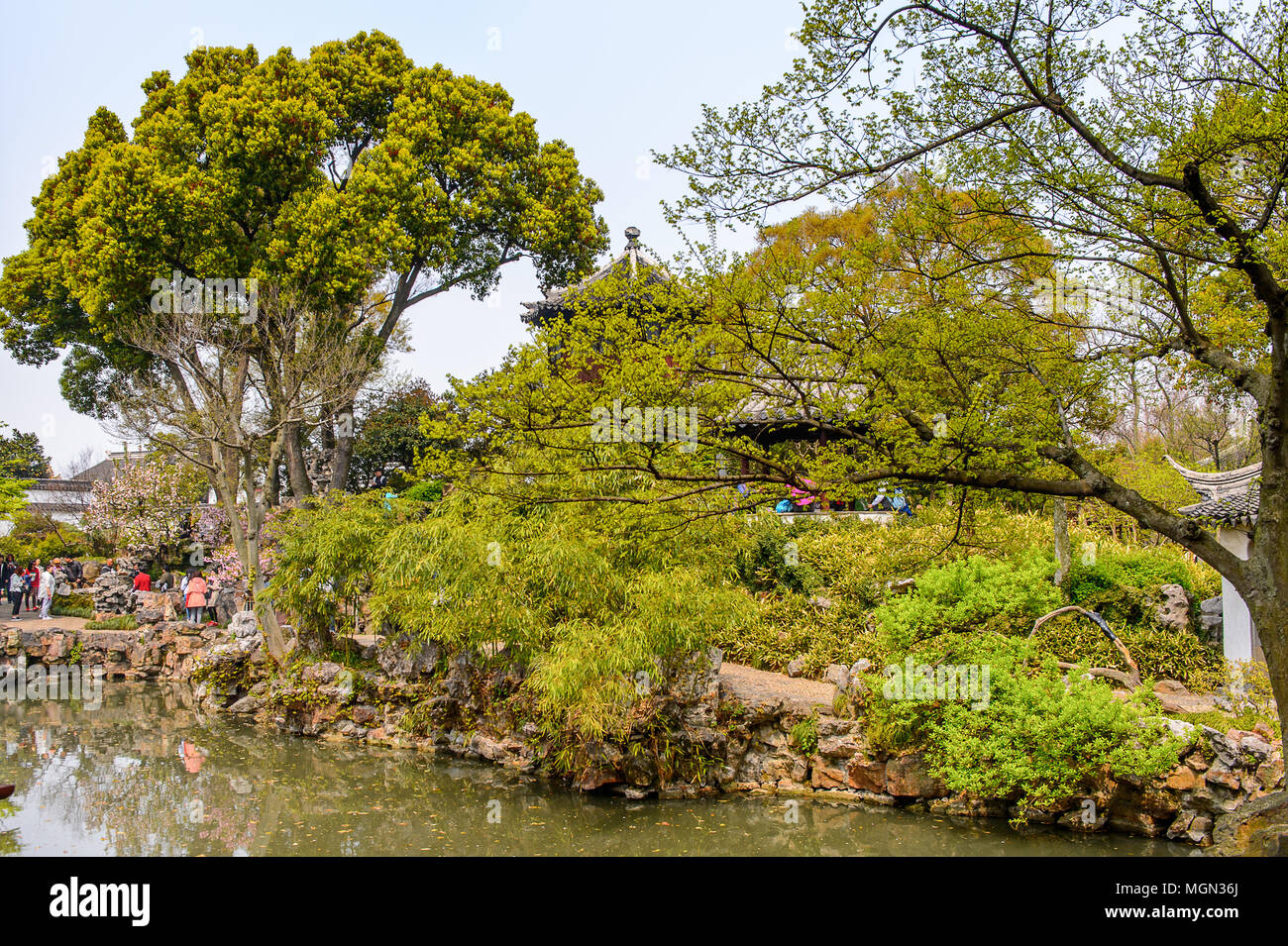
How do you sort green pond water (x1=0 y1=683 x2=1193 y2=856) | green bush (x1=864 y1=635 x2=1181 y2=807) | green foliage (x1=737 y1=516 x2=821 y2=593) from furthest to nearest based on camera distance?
green foliage (x1=737 y1=516 x2=821 y2=593)
green pond water (x1=0 y1=683 x2=1193 y2=856)
green bush (x1=864 y1=635 x2=1181 y2=807)

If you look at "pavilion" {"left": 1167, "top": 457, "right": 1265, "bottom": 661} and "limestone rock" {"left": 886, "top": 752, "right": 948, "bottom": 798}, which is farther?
"pavilion" {"left": 1167, "top": 457, "right": 1265, "bottom": 661}

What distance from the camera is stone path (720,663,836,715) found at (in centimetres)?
911

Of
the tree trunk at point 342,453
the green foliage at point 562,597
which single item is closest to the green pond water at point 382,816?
the green foliage at point 562,597

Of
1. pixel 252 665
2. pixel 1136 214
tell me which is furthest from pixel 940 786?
pixel 252 665

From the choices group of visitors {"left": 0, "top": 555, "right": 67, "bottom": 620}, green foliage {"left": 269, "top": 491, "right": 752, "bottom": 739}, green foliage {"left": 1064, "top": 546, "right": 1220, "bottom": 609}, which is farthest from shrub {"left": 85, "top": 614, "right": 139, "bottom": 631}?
green foliage {"left": 1064, "top": 546, "right": 1220, "bottom": 609}

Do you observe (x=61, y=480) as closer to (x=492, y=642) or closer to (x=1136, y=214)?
(x=492, y=642)

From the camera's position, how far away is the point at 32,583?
19.3m

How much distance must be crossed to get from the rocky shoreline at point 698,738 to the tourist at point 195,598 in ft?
9.36

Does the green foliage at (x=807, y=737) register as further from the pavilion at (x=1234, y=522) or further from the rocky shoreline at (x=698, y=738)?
the pavilion at (x=1234, y=522)

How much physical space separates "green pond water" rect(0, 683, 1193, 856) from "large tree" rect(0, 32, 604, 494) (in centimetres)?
676

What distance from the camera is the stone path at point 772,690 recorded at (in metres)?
9.11

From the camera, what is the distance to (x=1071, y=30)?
5.14 metres

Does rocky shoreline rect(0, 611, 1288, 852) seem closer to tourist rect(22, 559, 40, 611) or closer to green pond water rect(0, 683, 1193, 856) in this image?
green pond water rect(0, 683, 1193, 856)
